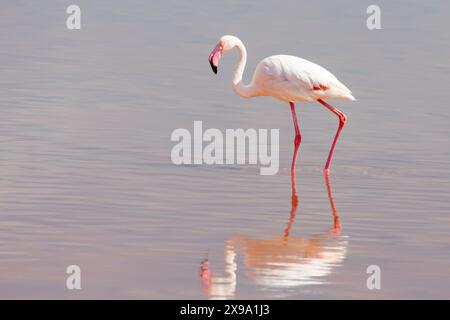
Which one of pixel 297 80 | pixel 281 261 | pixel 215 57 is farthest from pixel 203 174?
pixel 281 261

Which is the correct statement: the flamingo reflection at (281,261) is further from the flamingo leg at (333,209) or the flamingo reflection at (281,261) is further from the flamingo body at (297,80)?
the flamingo body at (297,80)

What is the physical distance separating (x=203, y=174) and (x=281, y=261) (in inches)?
128

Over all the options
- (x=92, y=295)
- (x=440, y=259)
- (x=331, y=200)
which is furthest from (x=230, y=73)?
(x=92, y=295)

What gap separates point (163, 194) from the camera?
11.3 metres

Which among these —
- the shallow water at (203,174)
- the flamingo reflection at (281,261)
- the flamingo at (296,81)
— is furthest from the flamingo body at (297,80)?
the flamingo reflection at (281,261)

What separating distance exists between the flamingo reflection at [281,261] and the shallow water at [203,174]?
0.02 metres

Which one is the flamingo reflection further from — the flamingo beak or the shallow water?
the flamingo beak

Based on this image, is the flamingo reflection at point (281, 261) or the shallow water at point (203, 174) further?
the shallow water at point (203, 174)

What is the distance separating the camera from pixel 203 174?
40.2 feet

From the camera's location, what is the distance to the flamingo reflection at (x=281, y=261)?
27.8ft

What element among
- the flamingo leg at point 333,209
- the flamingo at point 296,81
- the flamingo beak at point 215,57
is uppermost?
the flamingo beak at point 215,57

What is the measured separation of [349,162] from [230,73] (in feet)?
17.2
